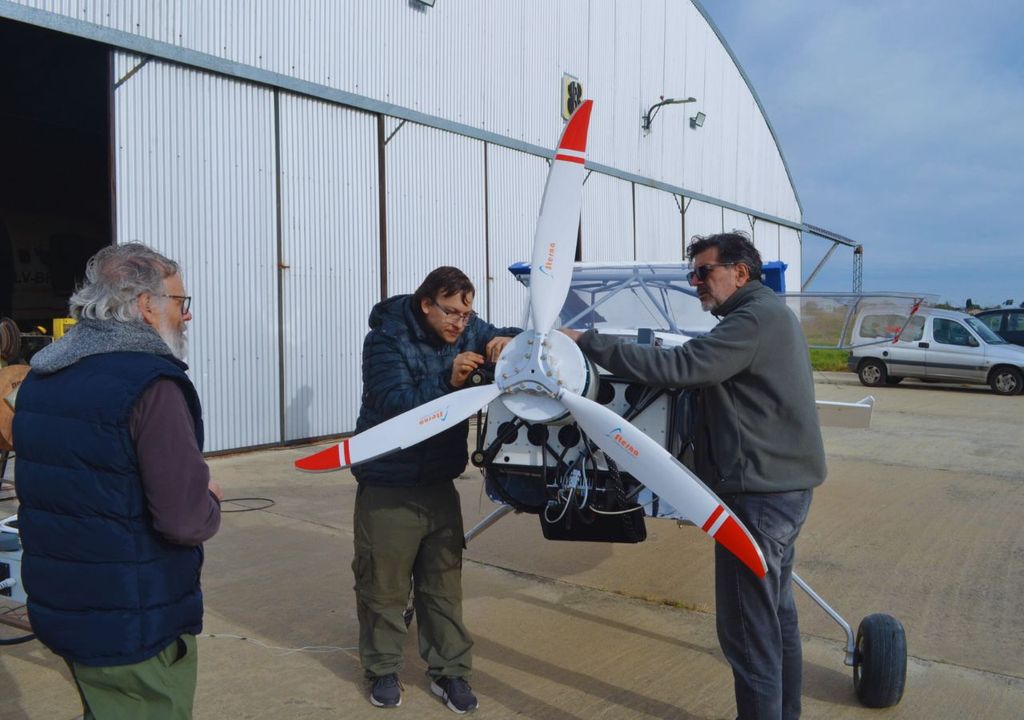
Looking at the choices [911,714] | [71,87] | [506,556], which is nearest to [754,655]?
[911,714]

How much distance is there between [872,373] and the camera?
1878 cm

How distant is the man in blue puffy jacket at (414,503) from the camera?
135 inches

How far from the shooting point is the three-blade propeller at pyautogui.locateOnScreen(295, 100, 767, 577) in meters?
2.84

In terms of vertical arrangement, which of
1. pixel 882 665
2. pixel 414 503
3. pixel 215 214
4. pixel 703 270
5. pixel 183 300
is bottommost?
pixel 882 665

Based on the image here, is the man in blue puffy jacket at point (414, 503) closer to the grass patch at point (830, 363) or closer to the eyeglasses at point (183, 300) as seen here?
the eyeglasses at point (183, 300)

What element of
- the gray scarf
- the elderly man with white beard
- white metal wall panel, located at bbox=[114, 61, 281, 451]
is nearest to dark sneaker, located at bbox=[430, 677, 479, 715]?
the elderly man with white beard

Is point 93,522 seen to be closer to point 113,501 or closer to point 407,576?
point 113,501

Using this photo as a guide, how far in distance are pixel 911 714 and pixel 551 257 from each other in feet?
7.88

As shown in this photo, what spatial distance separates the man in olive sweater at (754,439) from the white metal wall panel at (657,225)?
13.7 m

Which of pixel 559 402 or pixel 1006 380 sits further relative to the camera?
pixel 1006 380

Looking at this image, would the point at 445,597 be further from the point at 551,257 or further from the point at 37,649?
the point at 37,649

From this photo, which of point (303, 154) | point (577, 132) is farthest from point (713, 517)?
point (303, 154)

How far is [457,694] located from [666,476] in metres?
1.34

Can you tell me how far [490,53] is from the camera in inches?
496
